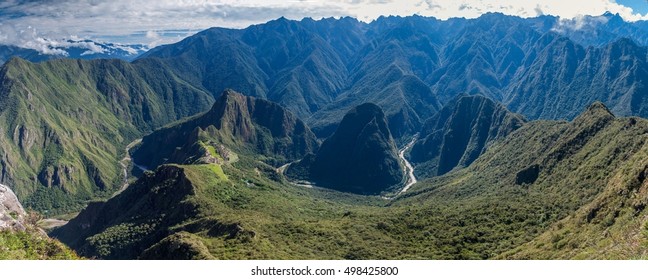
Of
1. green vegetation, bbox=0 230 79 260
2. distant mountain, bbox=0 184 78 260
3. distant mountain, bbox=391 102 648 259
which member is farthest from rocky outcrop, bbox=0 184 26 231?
distant mountain, bbox=391 102 648 259

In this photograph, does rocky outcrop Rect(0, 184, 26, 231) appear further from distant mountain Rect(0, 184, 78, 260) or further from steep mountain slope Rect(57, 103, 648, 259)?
steep mountain slope Rect(57, 103, 648, 259)

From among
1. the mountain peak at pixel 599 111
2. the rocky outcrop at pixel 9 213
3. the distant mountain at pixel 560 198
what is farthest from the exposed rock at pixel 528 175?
the rocky outcrop at pixel 9 213

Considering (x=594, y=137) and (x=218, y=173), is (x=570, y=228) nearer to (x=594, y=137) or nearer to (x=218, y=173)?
(x=594, y=137)

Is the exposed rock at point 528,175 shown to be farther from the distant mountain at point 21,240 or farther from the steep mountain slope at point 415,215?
the distant mountain at point 21,240

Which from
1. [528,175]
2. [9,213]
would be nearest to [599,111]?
[528,175]

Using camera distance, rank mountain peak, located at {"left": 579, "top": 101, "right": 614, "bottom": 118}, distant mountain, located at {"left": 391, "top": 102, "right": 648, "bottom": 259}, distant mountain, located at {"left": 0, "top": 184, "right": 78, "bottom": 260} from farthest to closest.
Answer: mountain peak, located at {"left": 579, "top": 101, "right": 614, "bottom": 118} → distant mountain, located at {"left": 391, "top": 102, "right": 648, "bottom": 259} → distant mountain, located at {"left": 0, "top": 184, "right": 78, "bottom": 260}

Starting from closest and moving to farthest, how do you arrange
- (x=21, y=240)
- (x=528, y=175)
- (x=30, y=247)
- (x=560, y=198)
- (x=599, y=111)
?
(x=30, y=247), (x=21, y=240), (x=560, y=198), (x=528, y=175), (x=599, y=111)

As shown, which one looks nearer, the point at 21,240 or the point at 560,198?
the point at 21,240

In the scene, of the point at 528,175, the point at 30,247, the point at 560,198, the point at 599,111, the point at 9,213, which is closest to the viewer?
the point at 30,247

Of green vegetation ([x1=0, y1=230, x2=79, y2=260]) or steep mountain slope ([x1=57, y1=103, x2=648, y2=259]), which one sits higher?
green vegetation ([x1=0, y1=230, x2=79, y2=260])

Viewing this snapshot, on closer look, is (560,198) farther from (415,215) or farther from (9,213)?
(9,213)
